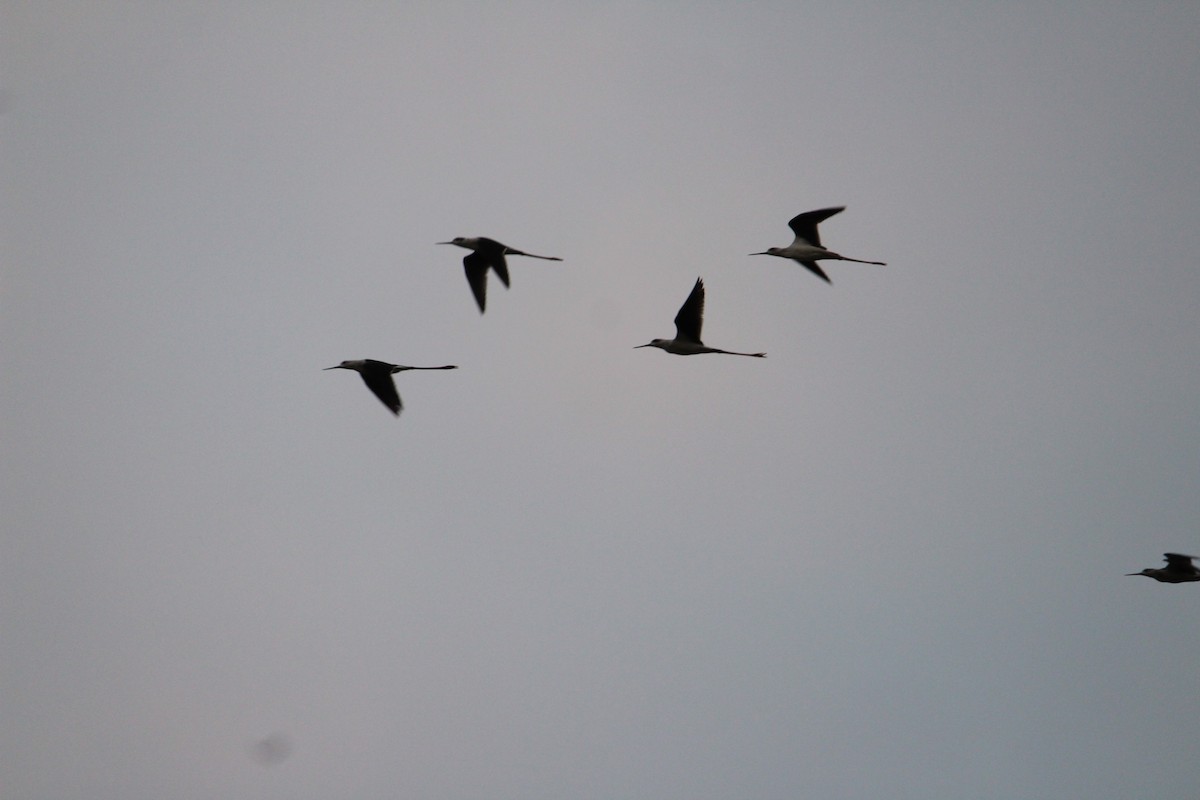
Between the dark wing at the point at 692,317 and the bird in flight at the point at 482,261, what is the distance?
283 centimetres

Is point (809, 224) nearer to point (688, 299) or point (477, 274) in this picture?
point (688, 299)

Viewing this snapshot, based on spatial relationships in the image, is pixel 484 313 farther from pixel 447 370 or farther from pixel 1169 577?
pixel 1169 577

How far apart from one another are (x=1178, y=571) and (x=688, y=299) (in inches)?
454

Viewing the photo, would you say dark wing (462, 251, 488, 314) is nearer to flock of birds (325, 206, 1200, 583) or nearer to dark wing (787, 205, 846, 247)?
flock of birds (325, 206, 1200, 583)

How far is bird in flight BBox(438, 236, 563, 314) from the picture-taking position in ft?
84.0

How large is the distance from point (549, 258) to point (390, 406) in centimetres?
462

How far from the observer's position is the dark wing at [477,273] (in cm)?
2595

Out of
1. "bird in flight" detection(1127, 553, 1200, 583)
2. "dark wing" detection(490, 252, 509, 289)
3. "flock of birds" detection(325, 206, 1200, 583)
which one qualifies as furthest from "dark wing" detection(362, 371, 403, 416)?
"bird in flight" detection(1127, 553, 1200, 583)

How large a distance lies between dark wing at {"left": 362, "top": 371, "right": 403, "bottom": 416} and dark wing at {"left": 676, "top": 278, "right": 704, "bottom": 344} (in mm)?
6160

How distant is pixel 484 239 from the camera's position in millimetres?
25828

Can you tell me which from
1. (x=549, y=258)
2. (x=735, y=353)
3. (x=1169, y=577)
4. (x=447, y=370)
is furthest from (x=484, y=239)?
(x=1169, y=577)

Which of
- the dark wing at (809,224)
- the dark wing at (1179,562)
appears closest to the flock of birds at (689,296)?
the dark wing at (809,224)

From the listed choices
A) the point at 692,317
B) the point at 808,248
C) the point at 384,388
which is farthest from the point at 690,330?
A: the point at 384,388

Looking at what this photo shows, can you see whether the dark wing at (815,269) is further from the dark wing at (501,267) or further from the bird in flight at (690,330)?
the dark wing at (501,267)
